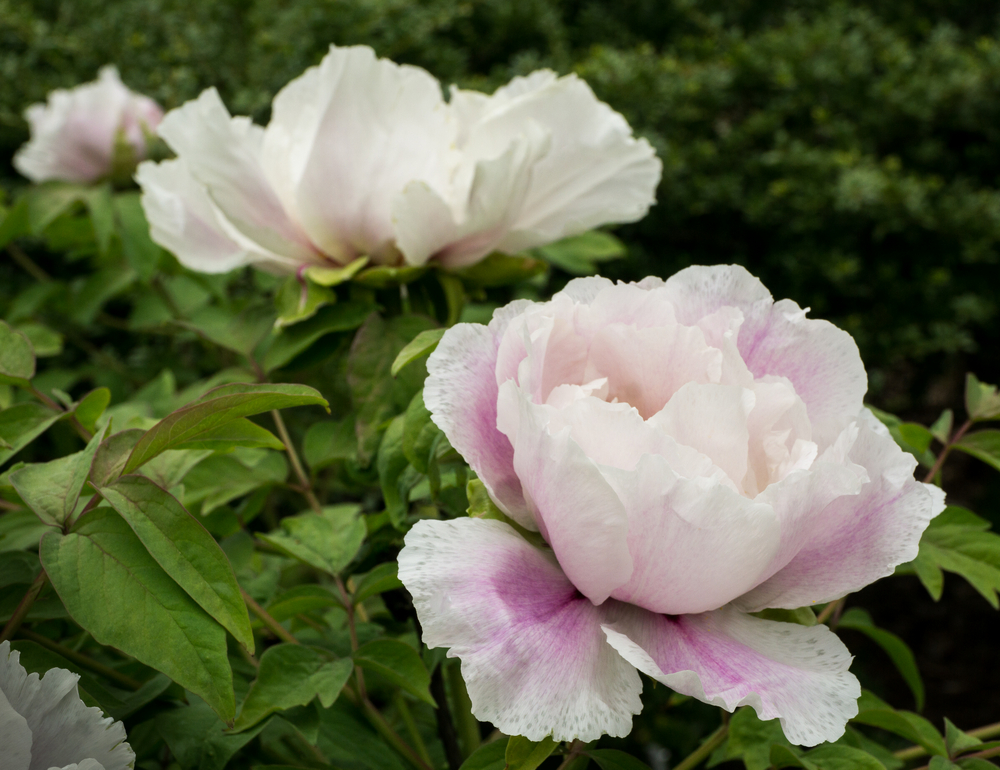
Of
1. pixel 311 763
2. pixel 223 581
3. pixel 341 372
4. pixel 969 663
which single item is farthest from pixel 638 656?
pixel 969 663

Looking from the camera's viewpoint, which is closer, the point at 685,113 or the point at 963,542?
the point at 963,542

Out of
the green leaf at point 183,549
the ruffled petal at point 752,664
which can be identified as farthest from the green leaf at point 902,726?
the green leaf at point 183,549

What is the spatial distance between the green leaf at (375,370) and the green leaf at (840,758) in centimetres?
32

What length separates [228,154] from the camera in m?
0.62

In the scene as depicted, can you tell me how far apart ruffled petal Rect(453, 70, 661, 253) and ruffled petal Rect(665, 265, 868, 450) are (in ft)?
0.74

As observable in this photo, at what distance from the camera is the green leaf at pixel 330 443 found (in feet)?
2.11

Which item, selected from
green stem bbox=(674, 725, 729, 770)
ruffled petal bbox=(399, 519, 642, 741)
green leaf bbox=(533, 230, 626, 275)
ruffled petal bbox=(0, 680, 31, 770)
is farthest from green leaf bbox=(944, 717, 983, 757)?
green leaf bbox=(533, 230, 626, 275)

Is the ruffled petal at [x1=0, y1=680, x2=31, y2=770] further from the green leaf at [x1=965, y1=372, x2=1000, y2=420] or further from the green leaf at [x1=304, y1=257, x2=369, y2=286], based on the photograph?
the green leaf at [x1=965, y1=372, x2=1000, y2=420]

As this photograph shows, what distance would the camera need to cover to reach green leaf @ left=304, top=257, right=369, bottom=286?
62 centimetres

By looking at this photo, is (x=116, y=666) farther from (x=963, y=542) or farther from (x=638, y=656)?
(x=963, y=542)

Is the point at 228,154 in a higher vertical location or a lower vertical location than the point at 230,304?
higher

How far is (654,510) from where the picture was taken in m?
0.35

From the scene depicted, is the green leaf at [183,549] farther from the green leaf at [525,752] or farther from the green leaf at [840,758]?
the green leaf at [840,758]

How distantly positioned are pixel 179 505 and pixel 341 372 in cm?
72
